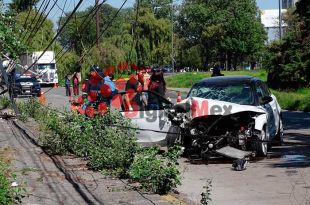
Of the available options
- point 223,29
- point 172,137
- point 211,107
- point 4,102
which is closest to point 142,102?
point 172,137

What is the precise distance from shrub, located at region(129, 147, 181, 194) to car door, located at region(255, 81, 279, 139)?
4749 millimetres

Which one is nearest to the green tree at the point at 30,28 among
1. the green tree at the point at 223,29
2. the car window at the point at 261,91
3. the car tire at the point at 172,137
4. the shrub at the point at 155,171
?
the car tire at the point at 172,137

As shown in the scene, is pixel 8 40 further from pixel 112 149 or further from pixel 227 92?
pixel 112 149

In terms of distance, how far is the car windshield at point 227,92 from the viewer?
1364 centimetres

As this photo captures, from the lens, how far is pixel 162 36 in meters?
67.9

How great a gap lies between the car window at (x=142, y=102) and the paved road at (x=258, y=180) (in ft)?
4.80

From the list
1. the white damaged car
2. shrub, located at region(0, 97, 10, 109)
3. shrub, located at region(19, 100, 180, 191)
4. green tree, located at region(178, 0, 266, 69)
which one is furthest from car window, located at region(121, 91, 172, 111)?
green tree, located at region(178, 0, 266, 69)

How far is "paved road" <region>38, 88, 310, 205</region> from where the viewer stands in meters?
9.14

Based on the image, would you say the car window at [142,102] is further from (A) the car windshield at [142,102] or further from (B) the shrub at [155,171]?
(B) the shrub at [155,171]

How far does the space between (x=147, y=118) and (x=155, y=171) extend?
4716mm

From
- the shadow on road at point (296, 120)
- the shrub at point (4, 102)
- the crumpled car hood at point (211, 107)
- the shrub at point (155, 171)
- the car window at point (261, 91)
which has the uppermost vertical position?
the car window at point (261, 91)

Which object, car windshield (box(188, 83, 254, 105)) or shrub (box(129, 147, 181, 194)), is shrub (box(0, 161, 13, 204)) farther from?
car windshield (box(188, 83, 254, 105))

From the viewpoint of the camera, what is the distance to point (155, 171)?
8.78 m

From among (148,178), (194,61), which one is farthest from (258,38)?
(148,178)
